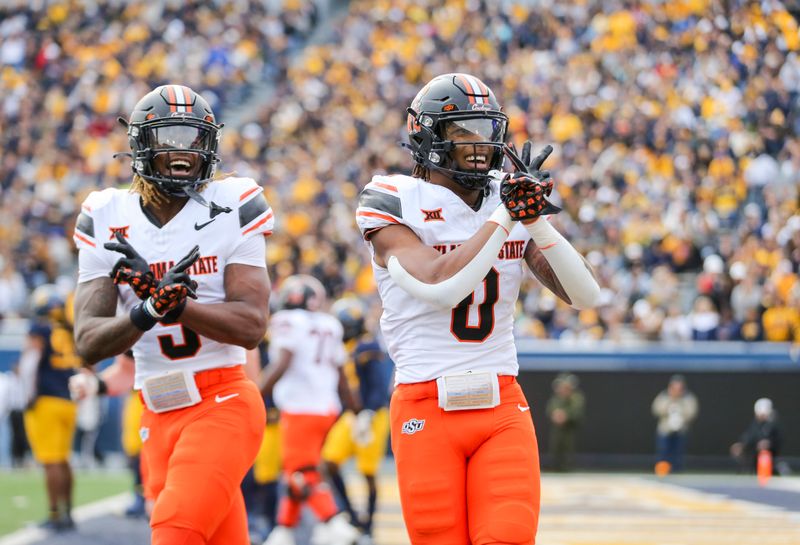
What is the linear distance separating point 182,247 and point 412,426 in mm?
1018

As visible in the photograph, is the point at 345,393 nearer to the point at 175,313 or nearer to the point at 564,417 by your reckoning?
the point at 175,313

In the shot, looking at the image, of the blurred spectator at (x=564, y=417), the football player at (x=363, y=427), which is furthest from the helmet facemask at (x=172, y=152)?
the blurred spectator at (x=564, y=417)

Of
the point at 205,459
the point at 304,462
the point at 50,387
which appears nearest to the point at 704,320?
the point at 304,462

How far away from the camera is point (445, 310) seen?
4.09m

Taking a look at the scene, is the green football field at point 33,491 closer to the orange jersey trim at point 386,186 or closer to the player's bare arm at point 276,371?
the player's bare arm at point 276,371

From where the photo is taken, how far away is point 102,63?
2333 centimetres

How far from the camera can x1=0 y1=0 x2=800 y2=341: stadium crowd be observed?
48.4 ft

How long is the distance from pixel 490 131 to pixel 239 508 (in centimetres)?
151

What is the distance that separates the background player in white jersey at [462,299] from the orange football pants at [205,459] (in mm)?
540

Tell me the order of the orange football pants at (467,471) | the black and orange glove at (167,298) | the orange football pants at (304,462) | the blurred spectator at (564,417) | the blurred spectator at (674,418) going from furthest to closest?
the blurred spectator at (564,417) < the blurred spectator at (674,418) < the orange football pants at (304,462) < the black and orange glove at (167,298) < the orange football pants at (467,471)

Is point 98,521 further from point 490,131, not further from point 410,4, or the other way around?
point 410,4

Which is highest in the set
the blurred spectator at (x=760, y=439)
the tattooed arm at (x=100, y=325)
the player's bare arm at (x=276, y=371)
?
the tattooed arm at (x=100, y=325)

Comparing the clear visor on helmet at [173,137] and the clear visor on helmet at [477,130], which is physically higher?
the clear visor on helmet at [173,137]

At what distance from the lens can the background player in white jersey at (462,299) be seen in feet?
12.8
